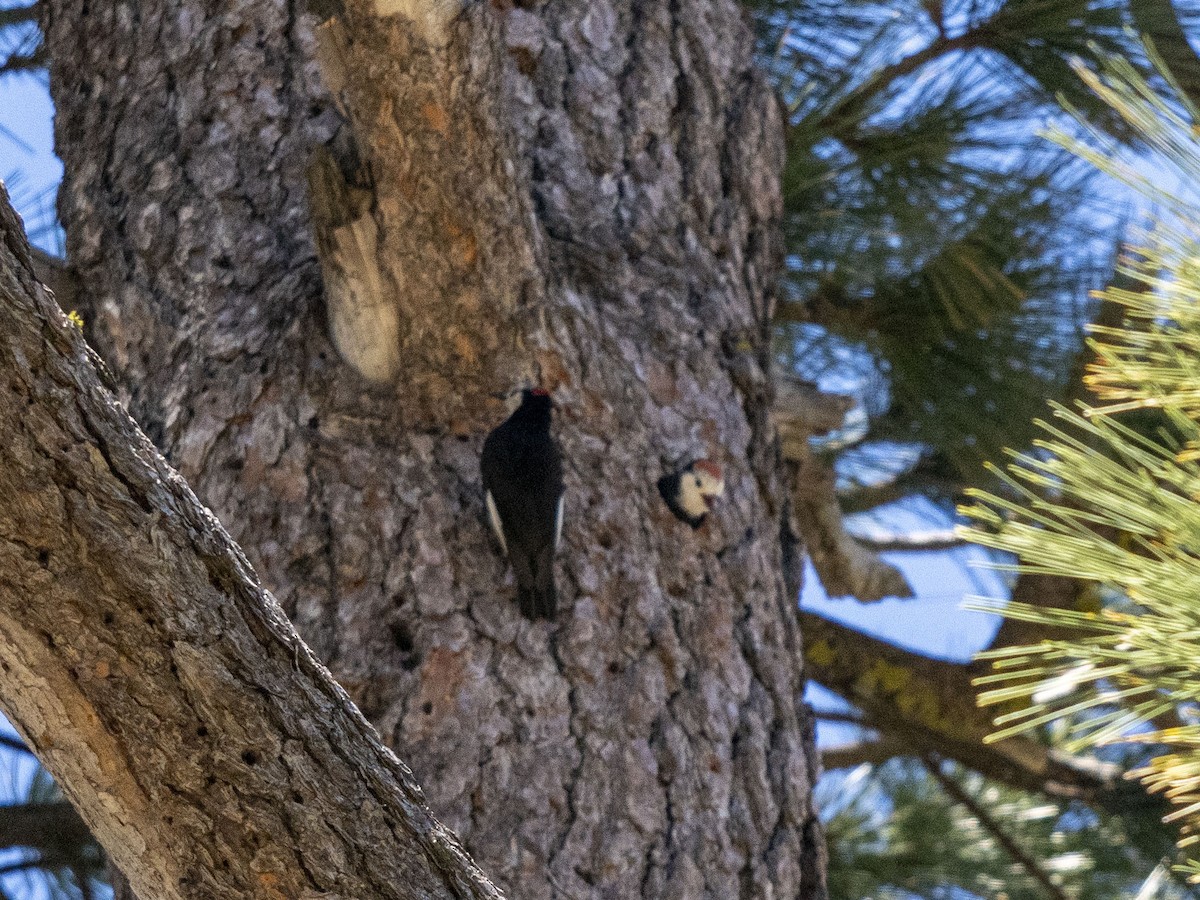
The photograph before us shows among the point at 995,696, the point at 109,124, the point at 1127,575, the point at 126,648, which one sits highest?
the point at 109,124

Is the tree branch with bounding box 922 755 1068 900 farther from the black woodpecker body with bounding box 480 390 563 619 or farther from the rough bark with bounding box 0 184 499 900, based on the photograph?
the rough bark with bounding box 0 184 499 900

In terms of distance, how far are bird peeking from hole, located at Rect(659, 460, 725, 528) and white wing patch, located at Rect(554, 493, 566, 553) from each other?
0.17 metres

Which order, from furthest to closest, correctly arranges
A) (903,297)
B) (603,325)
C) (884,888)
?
(884,888) → (903,297) → (603,325)

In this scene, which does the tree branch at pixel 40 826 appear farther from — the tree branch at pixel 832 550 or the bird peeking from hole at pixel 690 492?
the tree branch at pixel 832 550

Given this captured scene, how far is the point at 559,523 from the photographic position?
1845 millimetres

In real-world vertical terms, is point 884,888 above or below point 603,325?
below

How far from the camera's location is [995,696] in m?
1.37

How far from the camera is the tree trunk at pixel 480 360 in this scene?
5.50 feet

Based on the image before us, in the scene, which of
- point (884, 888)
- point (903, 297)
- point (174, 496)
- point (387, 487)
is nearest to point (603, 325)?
point (387, 487)

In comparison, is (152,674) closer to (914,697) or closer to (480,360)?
(480,360)

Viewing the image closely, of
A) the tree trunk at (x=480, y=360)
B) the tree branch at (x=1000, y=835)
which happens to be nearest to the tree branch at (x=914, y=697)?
the tree branch at (x=1000, y=835)

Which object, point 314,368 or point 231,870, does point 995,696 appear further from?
point 314,368

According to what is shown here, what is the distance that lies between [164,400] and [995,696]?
1251 mm

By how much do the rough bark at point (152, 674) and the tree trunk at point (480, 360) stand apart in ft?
1.97
